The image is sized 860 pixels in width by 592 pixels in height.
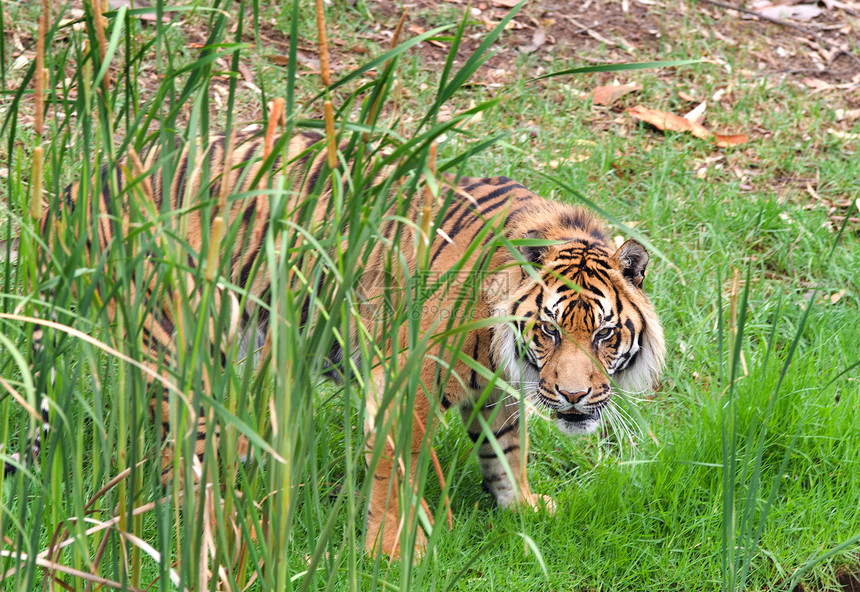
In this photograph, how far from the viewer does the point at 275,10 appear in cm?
555

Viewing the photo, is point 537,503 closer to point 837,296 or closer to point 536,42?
point 837,296

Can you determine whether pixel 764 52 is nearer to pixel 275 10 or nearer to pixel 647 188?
pixel 647 188

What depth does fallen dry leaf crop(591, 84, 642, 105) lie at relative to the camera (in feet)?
17.3

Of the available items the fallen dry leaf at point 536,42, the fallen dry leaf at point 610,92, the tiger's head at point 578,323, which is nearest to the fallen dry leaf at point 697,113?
the fallen dry leaf at point 610,92

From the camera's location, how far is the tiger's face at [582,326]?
108 inches

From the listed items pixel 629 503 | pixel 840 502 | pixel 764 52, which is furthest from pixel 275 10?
pixel 840 502

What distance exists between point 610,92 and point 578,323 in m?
3.01

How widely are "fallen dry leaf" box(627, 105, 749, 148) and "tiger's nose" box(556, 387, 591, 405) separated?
2767 mm

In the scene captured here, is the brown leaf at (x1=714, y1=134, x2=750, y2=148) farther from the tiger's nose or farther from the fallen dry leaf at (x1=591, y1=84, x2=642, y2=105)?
the tiger's nose

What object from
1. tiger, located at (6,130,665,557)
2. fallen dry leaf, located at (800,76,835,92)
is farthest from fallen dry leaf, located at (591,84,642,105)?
tiger, located at (6,130,665,557)

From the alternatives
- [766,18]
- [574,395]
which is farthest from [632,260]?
[766,18]

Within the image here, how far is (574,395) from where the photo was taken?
2.73m

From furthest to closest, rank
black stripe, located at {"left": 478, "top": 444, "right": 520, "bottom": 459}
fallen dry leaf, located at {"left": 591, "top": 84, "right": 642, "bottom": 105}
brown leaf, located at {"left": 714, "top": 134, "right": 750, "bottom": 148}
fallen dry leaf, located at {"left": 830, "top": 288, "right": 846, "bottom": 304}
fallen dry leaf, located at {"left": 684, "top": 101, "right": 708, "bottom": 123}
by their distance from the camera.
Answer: fallen dry leaf, located at {"left": 591, "top": 84, "right": 642, "bottom": 105} → fallen dry leaf, located at {"left": 684, "top": 101, "right": 708, "bottom": 123} → brown leaf, located at {"left": 714, "top": 134, "right": 750, "bottom": 148} → fallen dry leaf, located at {"left": 830, "top": 288, "right": 846, "bottom": 304} → black stripe, located at {"left": 478, "top": 444, "right": 520, "bottom": 459}

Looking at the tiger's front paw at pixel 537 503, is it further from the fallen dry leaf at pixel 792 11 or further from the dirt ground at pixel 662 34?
the fallen dry leaf at pixel 792 11
